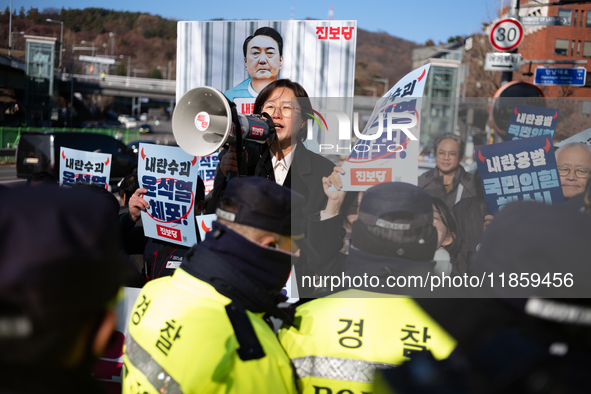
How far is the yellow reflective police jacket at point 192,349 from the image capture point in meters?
1.17

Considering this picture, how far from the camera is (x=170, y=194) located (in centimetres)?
311

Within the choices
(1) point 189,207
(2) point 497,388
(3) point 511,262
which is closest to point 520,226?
(3) point 511,262

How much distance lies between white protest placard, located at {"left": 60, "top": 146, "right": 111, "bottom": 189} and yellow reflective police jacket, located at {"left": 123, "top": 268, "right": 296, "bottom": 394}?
115 inches

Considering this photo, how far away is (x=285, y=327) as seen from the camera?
4.76ft

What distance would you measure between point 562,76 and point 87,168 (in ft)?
23.8

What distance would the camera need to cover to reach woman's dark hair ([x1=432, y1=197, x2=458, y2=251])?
7.47ft

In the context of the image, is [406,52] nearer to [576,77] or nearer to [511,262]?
[576,77]

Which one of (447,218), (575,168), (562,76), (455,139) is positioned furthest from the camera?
(562,76)

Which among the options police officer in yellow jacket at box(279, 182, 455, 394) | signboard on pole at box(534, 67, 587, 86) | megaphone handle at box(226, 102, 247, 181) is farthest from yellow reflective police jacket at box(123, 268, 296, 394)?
signboard on pole at box(534, 67, 587, 86)

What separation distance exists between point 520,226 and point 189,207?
2.40 metres

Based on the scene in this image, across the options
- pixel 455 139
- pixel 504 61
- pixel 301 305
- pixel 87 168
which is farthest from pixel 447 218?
pixel 504 61

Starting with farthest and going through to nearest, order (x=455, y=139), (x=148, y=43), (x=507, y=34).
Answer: (x=148, y=43) < (x=507, y=34) < (x=455, y=139)

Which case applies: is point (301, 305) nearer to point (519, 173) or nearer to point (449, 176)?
point (519, 173)

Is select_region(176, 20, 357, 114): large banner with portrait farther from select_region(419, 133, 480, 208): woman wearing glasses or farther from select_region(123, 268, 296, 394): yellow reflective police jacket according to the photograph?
select_region(123, 268, 296, 394): yellow reflective police jacket
